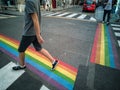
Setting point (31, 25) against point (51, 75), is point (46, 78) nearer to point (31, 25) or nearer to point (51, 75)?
point (51, 75)

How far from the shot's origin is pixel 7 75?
11.6 feet

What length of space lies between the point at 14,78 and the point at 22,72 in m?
0.30

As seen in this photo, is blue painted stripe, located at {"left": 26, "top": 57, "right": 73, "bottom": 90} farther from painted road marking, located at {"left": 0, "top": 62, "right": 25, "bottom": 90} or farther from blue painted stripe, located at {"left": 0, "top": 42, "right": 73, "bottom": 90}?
painted road marking, located at {"left": 0, "top": 62, "right": 25, "bottom": 90}

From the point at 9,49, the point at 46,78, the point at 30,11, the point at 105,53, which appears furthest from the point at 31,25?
the point at 105,53

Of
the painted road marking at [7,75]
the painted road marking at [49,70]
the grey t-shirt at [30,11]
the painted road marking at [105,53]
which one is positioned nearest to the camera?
the grey t-shirt at [30,11]

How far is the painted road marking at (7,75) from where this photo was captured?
10.5ft

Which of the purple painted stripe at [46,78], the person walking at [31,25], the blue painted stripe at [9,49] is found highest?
the person walking at [31,25]

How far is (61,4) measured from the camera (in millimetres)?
27719

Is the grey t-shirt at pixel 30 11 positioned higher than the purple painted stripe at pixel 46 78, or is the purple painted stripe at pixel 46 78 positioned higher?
the grey t-shirt at pixel 30 11

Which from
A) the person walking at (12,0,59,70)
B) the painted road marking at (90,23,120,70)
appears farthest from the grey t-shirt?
the painted road marking at (90,23,120,70)

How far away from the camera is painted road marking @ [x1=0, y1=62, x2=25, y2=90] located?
3.20 meters

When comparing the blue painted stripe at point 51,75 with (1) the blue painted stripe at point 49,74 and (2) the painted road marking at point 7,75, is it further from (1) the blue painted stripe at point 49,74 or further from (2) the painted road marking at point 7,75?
(2) the painted road marking at point 7,75

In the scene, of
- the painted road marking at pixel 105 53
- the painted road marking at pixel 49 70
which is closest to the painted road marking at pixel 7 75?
the painted road marking at pixel 49 70

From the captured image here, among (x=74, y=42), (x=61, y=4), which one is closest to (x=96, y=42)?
(x=74, y=42)
